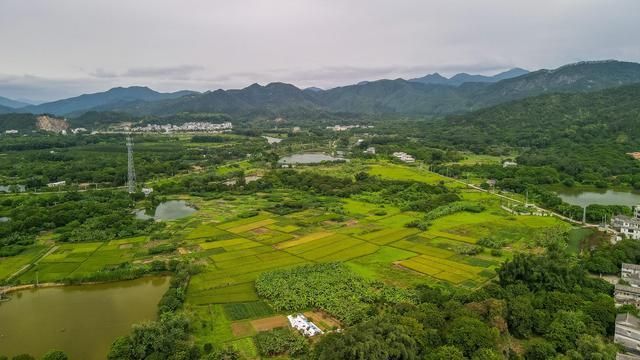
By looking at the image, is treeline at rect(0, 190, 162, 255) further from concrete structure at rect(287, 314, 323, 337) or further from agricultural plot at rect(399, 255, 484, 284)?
agricultural plot at rect(399, 255, 484, 284)

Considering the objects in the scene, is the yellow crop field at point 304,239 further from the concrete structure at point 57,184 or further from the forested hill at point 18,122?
the forested hill at point 18,122

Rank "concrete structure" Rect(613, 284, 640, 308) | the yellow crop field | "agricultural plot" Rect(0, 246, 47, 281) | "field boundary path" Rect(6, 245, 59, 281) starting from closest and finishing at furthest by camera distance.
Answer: "concrete structure" Rect(613, 284, 640, 308), "field boundary path" Rect(6, 245, 59, 281), "agricultural plot" Rect(0, 246, 47, 281), the yellow crop field

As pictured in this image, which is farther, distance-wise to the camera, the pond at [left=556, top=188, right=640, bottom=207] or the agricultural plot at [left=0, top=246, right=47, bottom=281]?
the pond at [left=556, top=188, right=640, bottom=207]

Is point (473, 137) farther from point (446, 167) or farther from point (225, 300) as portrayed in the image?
point (225, 300)

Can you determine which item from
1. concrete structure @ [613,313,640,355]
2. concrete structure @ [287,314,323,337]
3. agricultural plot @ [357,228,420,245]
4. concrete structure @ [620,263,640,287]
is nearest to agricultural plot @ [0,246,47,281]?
concrete structure @ [287,314,323,337]

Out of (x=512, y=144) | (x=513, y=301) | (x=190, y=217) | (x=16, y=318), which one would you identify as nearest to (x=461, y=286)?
(x=513, y=301)

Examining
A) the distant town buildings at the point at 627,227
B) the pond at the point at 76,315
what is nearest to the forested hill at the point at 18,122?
the pond at the point at 76,315
